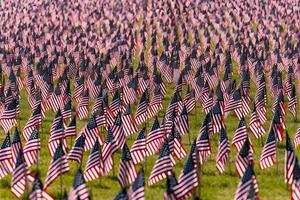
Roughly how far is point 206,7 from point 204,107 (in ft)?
151

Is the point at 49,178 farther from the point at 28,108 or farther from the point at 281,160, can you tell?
the point at 28,108

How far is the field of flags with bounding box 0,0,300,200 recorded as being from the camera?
27266 mm

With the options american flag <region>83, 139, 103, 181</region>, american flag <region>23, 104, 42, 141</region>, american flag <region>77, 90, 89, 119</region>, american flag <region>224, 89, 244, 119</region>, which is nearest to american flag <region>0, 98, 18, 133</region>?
american flag <region>23, 104, 42, 141</region>

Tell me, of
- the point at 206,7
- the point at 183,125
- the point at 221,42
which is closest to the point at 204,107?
the point at 183,125

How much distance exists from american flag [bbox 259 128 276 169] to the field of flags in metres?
0.04

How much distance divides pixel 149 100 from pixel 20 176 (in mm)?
18983

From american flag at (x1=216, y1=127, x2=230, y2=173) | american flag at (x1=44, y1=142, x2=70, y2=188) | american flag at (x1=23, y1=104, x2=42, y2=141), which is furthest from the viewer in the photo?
american flag at (x1=23, y1=104, x2=42, y2=141)

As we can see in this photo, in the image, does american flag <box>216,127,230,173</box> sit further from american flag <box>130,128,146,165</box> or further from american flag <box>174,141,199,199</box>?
american flag <box>174,141,199,199</box>

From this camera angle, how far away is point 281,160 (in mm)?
32969

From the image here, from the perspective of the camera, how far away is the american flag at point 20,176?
25.1 meters

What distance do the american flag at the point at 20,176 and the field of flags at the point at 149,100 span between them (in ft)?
0.14

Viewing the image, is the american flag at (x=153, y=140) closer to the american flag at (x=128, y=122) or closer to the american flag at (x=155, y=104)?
the american flag at (x=128, y=122)

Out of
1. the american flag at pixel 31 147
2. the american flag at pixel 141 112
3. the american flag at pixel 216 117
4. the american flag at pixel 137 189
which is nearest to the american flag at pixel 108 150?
the american flag at pixel 31 147

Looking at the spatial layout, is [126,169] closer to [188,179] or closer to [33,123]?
[188,179]
